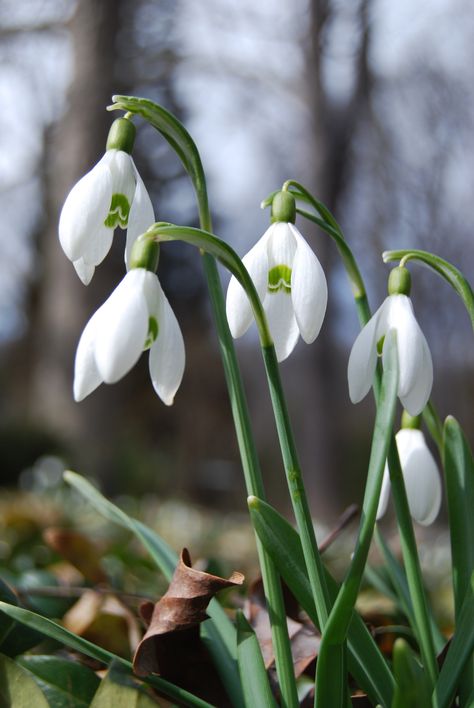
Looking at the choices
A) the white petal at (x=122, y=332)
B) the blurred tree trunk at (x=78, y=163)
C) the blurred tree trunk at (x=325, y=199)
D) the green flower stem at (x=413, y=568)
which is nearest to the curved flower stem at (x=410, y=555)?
the green flower stem at (x=413, y=568)

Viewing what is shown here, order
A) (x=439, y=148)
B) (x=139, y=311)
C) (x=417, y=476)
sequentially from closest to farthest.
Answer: (x=139, y=311), (x=417, y=476), (x=439, y=148)

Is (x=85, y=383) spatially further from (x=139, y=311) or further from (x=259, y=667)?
(x=259, y=667)

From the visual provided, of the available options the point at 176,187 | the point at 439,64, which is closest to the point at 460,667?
the point at 439,64

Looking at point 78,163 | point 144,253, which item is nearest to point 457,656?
point 144,253

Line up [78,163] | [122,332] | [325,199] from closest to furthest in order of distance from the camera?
1. [122,332]
2. [325,199]
3. [78,163]

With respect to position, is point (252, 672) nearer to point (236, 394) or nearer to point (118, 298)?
Answer: point (236, 394)
